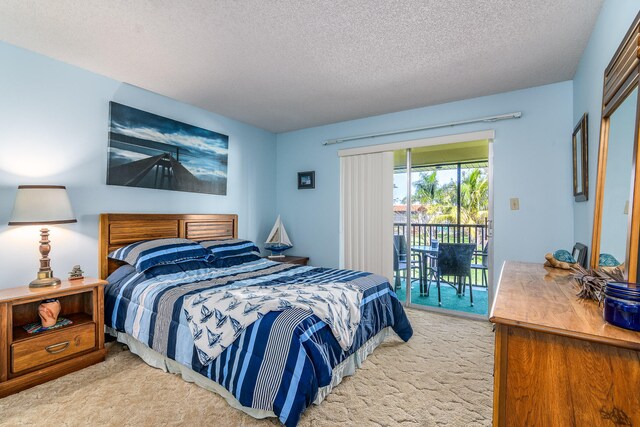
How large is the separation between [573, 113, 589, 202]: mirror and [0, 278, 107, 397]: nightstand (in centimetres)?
387

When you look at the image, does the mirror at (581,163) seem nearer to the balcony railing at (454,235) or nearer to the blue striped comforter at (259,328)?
the balcony railing at (454,235)

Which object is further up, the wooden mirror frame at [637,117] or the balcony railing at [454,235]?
the wooden mirror frame at [637,117]

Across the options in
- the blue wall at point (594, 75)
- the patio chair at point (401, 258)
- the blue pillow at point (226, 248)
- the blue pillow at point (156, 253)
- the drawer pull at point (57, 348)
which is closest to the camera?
the blue wall at point (594, 75)

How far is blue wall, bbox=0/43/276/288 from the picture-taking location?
7.73 ft

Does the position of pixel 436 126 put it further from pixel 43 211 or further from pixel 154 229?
pixel 43 211

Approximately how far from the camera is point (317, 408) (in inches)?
73.1

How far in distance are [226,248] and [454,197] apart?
2.79 metres

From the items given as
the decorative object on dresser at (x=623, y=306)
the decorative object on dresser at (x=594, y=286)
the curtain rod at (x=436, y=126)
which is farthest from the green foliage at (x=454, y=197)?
the decorative object on dresser at (x=623, y=306)

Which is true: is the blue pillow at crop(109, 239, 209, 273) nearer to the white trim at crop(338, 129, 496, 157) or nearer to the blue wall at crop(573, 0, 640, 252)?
the white trim at crop(338, 129, 496, 157)

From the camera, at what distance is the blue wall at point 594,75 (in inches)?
63.6

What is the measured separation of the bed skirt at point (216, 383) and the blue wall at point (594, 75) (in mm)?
1896

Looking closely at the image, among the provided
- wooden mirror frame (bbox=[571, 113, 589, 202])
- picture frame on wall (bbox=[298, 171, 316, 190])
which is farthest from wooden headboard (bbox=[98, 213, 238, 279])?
wooden mirror frame (bbox=[571, 113, 589, 202])

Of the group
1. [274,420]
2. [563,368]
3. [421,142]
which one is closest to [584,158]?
[421,142]

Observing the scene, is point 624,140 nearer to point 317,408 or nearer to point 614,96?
point 614,96
